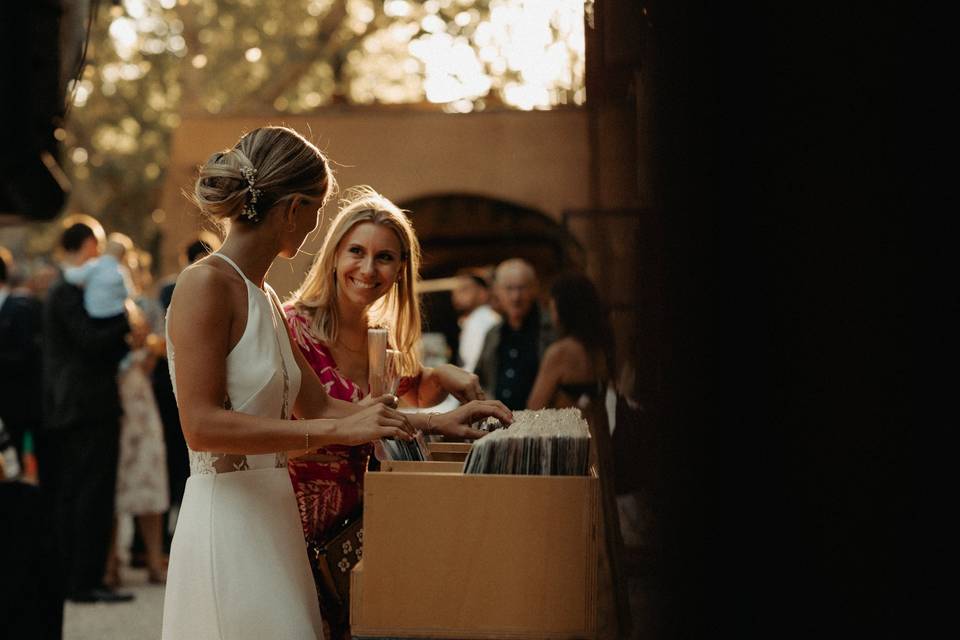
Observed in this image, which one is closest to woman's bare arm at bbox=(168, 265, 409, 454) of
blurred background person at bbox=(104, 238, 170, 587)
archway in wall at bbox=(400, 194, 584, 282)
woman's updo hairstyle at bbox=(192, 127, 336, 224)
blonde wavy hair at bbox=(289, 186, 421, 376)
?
woman's updo hairstyle at bbox=(192, 127, 336, 224)

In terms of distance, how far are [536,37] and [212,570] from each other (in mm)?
6876

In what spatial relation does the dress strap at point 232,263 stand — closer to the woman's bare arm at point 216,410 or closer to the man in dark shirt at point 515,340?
the woman's bare arm at point 216,410

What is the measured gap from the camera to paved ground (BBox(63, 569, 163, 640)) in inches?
296

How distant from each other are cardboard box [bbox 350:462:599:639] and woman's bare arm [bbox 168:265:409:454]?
0.26 m

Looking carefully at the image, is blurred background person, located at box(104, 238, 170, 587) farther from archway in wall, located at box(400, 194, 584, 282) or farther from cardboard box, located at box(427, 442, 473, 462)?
cardboard box, located at box(427, 442, 473, 462)

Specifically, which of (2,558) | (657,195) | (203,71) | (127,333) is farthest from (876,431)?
(203,71)

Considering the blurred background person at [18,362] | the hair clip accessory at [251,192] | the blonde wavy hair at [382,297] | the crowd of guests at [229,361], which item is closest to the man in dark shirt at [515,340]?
the crowd of guests at [229,361]

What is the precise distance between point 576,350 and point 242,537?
346 centimetres

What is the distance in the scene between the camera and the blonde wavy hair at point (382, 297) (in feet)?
13.5

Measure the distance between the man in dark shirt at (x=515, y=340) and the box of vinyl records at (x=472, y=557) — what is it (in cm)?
554

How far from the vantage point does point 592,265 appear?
4957mm

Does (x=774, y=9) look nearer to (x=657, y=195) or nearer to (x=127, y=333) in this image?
(x=657, y=195)

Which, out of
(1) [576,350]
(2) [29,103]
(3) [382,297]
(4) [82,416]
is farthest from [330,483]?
(4) [82,416]

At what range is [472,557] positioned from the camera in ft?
8.40
